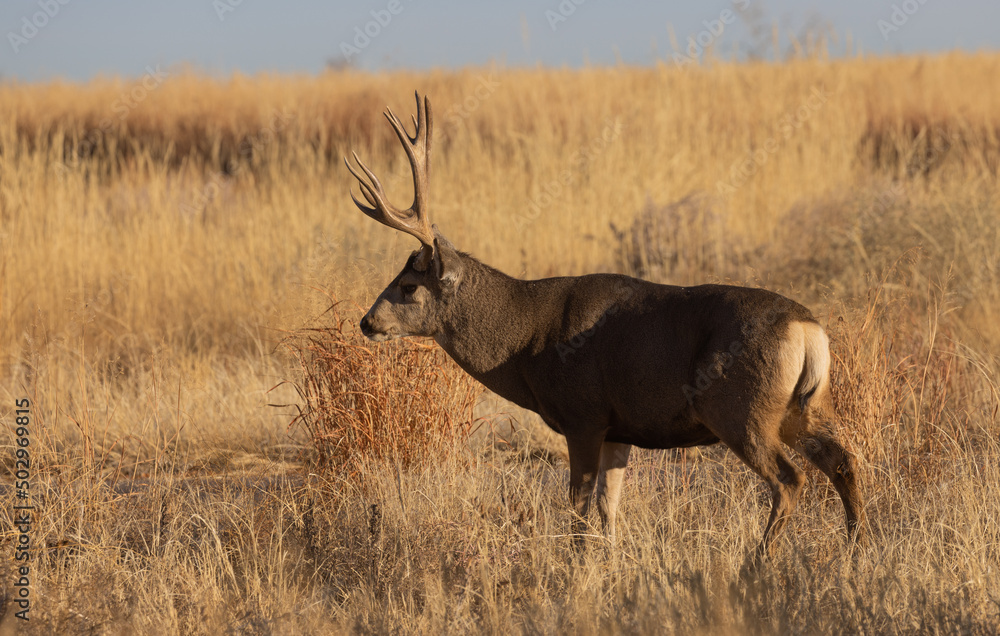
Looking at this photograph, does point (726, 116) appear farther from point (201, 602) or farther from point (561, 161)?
point (201, 602)

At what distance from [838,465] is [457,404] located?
222cm

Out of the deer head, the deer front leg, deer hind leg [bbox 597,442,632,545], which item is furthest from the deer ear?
deer hind leg [bbox 597,442,632,545]

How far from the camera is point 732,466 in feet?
19.0

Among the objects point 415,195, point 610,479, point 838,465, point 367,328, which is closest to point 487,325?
point 367,328

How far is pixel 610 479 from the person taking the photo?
16.1 feet

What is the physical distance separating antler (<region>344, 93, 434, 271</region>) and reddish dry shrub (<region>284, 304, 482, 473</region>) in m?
0.73

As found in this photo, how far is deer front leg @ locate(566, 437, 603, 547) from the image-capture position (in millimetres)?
4570

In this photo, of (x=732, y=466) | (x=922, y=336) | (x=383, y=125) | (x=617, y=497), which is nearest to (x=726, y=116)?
(x=383, y=125)

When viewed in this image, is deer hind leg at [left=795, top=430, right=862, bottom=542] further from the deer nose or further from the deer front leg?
the deer nose

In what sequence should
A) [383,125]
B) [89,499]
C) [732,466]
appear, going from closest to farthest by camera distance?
[89,499], [732,466], [383,125]

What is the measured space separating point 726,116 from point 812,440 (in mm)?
11358

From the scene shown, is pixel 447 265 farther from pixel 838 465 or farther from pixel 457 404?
pixel 838 465

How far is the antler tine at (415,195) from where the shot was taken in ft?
16.1

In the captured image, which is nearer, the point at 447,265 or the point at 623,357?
the point at 623,357
